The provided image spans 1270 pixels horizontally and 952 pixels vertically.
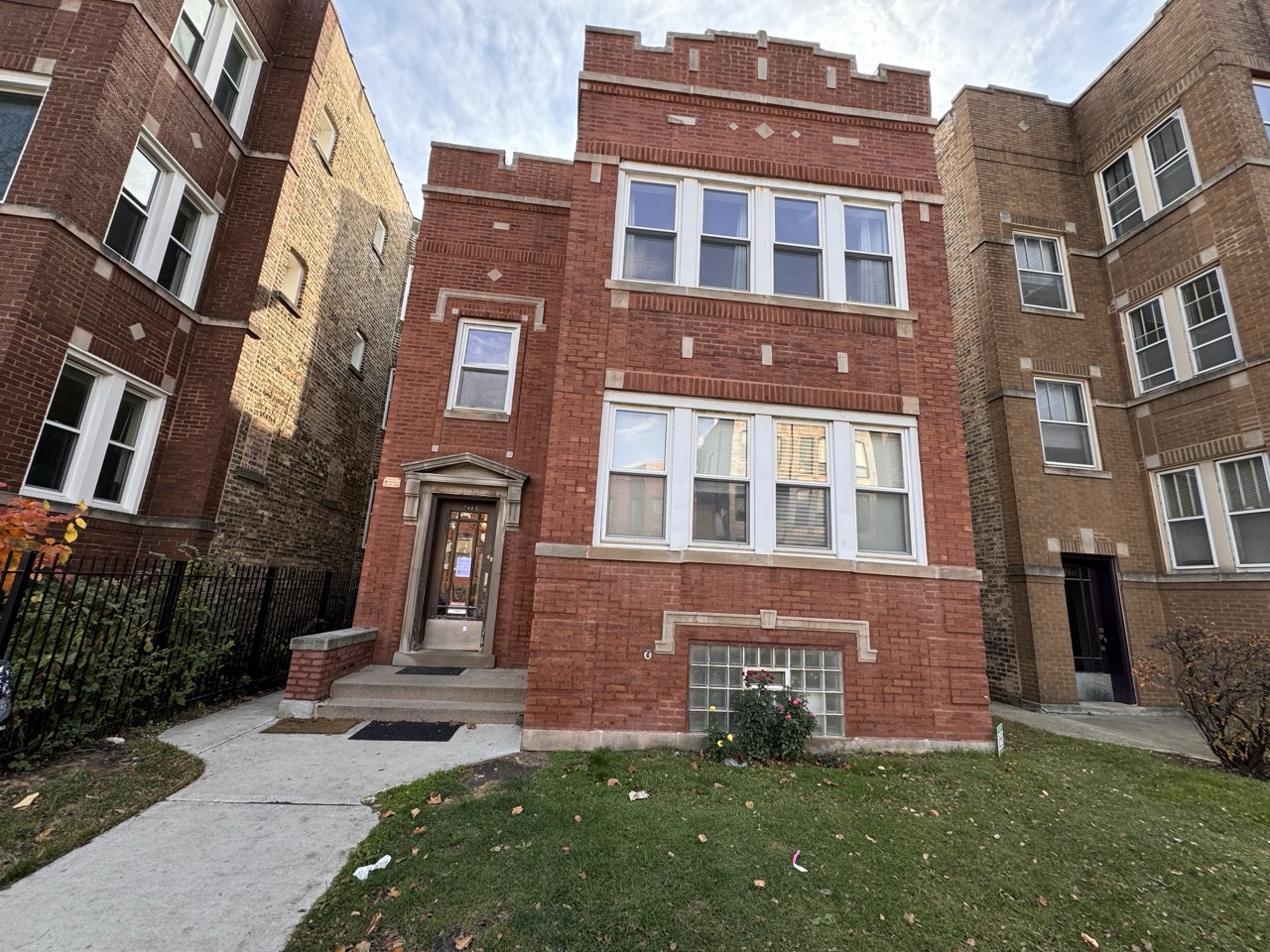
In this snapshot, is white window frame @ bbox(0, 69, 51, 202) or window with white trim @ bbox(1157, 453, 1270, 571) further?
window with white trim @ bbox(1157, 453, 1270, 571)

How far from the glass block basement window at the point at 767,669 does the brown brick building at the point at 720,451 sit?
27 millimetres

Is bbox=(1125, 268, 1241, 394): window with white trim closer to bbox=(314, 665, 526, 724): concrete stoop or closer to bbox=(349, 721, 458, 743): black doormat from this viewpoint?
bbox=(314, 665, 526, 724): concrete stoop

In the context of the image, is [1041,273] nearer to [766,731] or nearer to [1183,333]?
[1183,333]

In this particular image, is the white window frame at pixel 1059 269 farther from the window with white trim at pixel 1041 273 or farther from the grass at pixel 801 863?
the grass at pixel 801 863

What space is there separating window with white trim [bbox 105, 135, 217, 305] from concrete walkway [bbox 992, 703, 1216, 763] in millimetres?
14242

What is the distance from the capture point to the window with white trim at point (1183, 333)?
9664mm

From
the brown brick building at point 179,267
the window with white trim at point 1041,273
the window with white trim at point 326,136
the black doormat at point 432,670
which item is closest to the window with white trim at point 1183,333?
the window with white trim at point 1041,273

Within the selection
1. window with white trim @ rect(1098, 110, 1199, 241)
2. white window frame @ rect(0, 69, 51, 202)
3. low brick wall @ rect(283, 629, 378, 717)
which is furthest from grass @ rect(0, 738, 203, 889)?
window with white trim @ rect(1098, 110, 1199, 241)

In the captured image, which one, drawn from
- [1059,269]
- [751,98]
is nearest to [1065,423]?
[1059,269]

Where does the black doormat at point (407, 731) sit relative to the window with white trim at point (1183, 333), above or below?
below

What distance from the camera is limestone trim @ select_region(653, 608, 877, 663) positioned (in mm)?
6180

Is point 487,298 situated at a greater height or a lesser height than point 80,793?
greater

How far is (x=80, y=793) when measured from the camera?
4125 mm

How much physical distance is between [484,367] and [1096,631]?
12552mm
